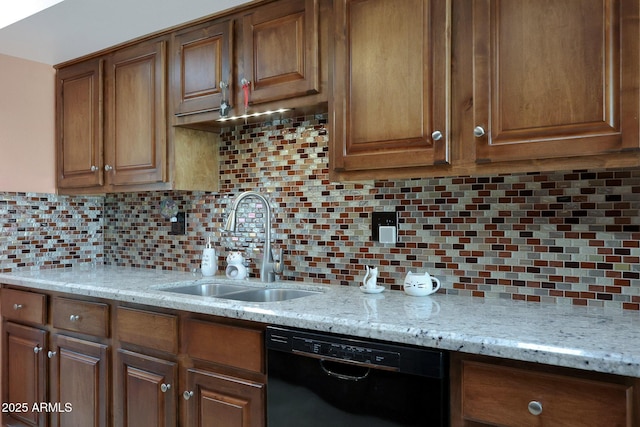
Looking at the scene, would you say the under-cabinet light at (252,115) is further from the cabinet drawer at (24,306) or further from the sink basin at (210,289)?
the cabinet drawer at (24,306)

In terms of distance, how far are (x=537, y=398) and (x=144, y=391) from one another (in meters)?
1.49

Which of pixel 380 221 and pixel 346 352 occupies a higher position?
pixel 380 221

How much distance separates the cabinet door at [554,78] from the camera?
1.34 meters

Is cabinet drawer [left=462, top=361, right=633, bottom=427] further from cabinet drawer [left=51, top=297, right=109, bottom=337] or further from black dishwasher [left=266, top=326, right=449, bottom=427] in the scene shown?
cabinet drawer [left=51, top=297, right=109, bottom=337]

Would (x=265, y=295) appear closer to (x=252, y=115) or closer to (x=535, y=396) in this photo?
(x=252, y=115)

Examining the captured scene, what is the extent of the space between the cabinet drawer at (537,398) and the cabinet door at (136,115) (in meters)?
1.77

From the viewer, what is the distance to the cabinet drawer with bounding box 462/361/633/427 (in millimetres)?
1105

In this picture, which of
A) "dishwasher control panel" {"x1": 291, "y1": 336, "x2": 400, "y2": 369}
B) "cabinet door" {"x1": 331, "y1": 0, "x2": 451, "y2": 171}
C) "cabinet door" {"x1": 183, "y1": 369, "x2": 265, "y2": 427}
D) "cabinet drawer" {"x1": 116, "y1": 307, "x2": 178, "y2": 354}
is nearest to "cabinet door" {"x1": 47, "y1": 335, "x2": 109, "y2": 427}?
"cabinet drawer" {"x1": 116, "y1": 307, "x2": 178, "y2": 354}

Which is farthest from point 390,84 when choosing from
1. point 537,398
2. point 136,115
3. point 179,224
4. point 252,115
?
point 179,224

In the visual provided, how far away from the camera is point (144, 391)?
202 cm

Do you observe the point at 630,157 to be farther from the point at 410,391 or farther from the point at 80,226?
the point at 80,226

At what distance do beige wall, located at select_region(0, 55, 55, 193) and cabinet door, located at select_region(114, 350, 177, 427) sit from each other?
1.34 m

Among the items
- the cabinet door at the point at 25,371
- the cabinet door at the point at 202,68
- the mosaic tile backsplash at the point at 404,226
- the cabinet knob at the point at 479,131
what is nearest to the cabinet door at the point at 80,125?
the mosaic tile backsplash at the point at 404,226

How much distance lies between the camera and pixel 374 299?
6.06 ft
